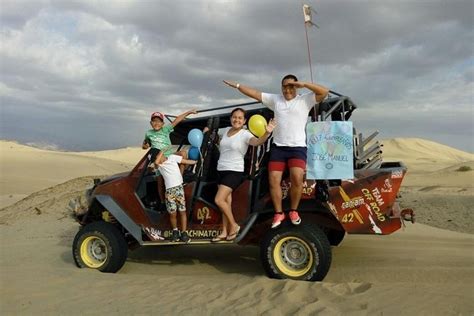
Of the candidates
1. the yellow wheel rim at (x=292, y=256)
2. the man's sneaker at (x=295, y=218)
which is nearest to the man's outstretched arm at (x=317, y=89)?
the man's sneaker at (x=295, y=218)

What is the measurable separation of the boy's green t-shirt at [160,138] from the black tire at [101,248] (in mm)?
1311

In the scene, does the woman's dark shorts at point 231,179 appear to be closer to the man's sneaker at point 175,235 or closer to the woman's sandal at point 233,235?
the woman's sandal at point 233,235

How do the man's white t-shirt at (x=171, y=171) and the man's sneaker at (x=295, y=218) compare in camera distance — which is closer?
the man's sneaker at (x=295, y=218)

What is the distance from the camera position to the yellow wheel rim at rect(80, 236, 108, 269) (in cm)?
636

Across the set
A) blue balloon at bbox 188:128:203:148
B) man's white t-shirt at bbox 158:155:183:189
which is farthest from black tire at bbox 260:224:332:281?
blue balloon at bbox 188:128:203:148

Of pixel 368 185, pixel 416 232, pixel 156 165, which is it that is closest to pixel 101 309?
pixel 156 165

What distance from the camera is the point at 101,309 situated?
4.71m

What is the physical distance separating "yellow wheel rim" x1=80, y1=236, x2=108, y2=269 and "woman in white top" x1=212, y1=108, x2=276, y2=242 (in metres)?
1.71

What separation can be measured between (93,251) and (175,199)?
147 centimetres

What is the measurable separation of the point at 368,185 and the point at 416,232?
179 inches

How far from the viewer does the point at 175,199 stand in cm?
610

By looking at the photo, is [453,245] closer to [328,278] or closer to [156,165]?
[328,278]

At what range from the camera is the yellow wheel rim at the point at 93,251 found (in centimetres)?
636


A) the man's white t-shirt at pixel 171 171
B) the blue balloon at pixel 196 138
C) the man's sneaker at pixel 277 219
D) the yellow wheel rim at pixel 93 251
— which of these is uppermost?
the blue balloon at pixel 196 138
